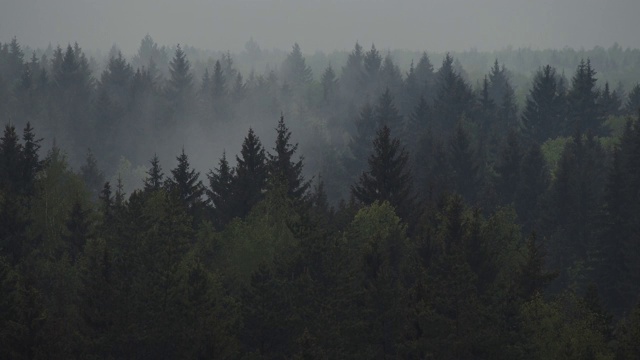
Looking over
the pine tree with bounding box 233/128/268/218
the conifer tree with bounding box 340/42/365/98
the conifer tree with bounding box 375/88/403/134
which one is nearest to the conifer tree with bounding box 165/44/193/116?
the conifer tree with bounding box 340/42/365/98

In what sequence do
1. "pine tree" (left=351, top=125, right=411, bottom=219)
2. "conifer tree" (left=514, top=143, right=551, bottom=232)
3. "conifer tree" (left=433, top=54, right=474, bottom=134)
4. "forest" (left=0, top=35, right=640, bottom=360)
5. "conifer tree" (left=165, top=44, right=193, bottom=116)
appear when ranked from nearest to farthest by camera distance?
1. "forest" (left=0, top=35, right=640, bottom=360)
2. "pine tree" (left=351, top=125, right=411, bottom=219)
3. "conifer tree" (left=514, top=143, right=551, bottom=232)
4. "conifer tree" (left=433, top=54, right=474, bottom=134)
5. "conifer tree" (left=165, top=44, right=193, bottom=116)

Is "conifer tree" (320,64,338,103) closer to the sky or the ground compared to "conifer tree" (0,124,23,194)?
closer to the sky

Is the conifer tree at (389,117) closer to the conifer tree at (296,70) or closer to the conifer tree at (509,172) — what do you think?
the conifer tree at (509,172)

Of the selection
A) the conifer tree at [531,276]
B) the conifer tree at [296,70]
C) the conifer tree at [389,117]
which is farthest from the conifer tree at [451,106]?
the conifer tree at [296,70]

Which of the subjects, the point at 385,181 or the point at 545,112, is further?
the point at 545,112

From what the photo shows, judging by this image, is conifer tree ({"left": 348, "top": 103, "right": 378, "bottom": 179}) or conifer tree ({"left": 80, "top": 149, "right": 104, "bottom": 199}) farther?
conifer tree ({"left": 348, "top": 103, "right": 378, "bottom": 179})

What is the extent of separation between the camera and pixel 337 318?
3559cm

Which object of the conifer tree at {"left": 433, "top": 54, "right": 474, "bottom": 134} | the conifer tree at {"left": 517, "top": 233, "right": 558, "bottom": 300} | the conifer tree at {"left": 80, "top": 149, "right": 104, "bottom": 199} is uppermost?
the conifer tree at {"left": 433, "top": 54, "right": 474, "bottom": 134}

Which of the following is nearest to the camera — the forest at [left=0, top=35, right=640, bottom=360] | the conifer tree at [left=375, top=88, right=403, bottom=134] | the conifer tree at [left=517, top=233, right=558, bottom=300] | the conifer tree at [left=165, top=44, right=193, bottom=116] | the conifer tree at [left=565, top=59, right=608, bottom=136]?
the forest at [left=0, top=35, right=640, bottom=360]

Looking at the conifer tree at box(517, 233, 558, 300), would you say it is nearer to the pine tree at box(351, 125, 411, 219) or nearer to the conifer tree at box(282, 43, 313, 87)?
the pine tree at box(351, 125, 411, 219)

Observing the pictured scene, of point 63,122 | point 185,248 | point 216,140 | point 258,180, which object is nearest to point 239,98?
point 216,140

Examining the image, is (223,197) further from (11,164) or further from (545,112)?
(545,112)

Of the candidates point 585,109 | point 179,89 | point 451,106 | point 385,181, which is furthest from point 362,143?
point 179,89

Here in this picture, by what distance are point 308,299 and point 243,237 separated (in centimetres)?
955
